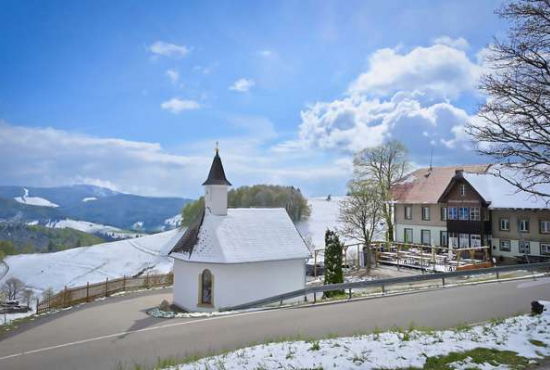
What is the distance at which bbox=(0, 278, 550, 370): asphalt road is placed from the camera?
1115 centimetres

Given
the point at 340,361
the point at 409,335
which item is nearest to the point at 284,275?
the point at 409,335

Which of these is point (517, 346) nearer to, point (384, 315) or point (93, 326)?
point (384, 315)

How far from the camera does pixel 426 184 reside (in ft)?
148

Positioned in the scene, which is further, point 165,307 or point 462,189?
point 462,189

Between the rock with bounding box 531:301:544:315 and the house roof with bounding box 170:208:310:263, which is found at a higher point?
the house roof with bounding box 170:208:310:263

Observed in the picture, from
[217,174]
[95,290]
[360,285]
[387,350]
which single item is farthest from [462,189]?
[387,350]

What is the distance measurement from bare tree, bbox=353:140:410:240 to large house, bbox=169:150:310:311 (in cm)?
2442

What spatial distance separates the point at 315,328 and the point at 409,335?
367cm

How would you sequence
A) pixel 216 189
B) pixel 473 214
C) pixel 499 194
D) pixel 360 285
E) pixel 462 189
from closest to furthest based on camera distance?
1. pixel 360 285
2. pixel 216 189
3. pixel 499 194
4. pixel 473 214
5. pixel 462 189

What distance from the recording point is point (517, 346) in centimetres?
822

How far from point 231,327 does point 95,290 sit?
17.7 metres

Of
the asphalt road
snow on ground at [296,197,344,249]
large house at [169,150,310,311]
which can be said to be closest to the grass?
the asphalt road

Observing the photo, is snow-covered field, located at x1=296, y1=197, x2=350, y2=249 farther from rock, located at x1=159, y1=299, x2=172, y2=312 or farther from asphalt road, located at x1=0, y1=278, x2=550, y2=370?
asphalt road, located at x1=0, y1=278, x2=550, y2=370

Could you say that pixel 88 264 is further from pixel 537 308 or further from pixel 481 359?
pixel 481 359
